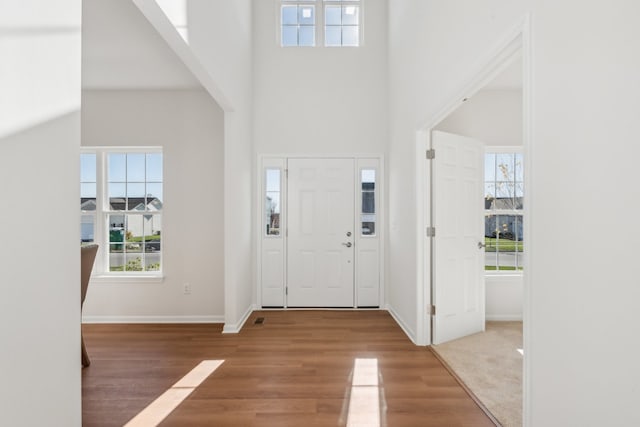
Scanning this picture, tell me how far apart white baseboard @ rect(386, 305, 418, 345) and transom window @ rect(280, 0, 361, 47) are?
3652 millimetres

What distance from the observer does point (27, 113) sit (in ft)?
3.26

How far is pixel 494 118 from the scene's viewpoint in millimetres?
4129

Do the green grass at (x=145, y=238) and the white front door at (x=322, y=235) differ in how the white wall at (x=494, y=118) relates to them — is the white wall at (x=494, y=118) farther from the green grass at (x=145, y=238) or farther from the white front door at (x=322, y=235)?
the green grass at (x=145, y=238)

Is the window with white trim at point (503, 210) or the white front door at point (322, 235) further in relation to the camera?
the white front door at point (322, 235)

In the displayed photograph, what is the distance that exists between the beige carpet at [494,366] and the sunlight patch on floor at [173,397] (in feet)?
6.42

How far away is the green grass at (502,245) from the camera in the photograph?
4176 millimetres

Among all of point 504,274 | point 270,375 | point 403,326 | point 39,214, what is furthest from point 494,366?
point 39,214

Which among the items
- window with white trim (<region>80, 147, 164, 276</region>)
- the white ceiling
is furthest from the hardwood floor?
the white ceiling

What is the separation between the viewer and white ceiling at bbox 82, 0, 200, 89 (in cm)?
267

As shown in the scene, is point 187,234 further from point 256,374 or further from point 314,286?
point 256,374

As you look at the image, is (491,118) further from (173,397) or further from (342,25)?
(173,397)

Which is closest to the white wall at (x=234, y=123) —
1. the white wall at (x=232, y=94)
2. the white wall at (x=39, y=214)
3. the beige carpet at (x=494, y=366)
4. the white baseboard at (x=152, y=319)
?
the white wall at (x=232, y=94)

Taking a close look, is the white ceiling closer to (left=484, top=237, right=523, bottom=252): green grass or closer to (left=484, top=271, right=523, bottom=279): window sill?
(left=484, top=237, right=523, bottom=252): green grass

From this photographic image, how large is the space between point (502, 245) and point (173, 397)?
12.6 feet
